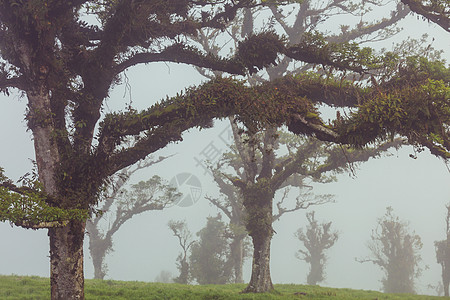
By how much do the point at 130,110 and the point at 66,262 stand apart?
212 inches

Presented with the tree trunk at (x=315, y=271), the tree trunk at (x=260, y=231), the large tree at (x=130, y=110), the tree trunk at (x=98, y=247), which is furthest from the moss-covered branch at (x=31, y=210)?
the tree trunk at (x=315, y=271)

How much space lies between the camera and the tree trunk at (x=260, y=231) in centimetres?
1936

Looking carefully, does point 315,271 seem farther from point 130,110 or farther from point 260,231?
point 130,110

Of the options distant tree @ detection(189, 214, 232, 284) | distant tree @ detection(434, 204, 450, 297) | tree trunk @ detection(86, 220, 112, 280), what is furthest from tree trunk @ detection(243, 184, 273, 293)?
distant tree @ detection(434, 204, 450, 297)

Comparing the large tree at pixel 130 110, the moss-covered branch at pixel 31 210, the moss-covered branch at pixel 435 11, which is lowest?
the moss-covered branch at pixel 31 210

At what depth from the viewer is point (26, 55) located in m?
11.7

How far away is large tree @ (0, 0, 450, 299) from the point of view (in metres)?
10.2

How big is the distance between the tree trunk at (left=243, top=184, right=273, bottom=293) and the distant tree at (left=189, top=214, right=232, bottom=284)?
47.7ft

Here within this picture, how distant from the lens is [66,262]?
433 inches

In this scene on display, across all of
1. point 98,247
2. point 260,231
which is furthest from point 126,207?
point 260,231

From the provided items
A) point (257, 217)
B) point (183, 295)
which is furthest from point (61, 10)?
point (257, 217)

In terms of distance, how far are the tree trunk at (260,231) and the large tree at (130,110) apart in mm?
7994

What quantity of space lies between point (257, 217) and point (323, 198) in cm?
1562

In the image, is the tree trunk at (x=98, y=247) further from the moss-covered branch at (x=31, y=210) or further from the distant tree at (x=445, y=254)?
the distant tree at (x=445, y=254)
